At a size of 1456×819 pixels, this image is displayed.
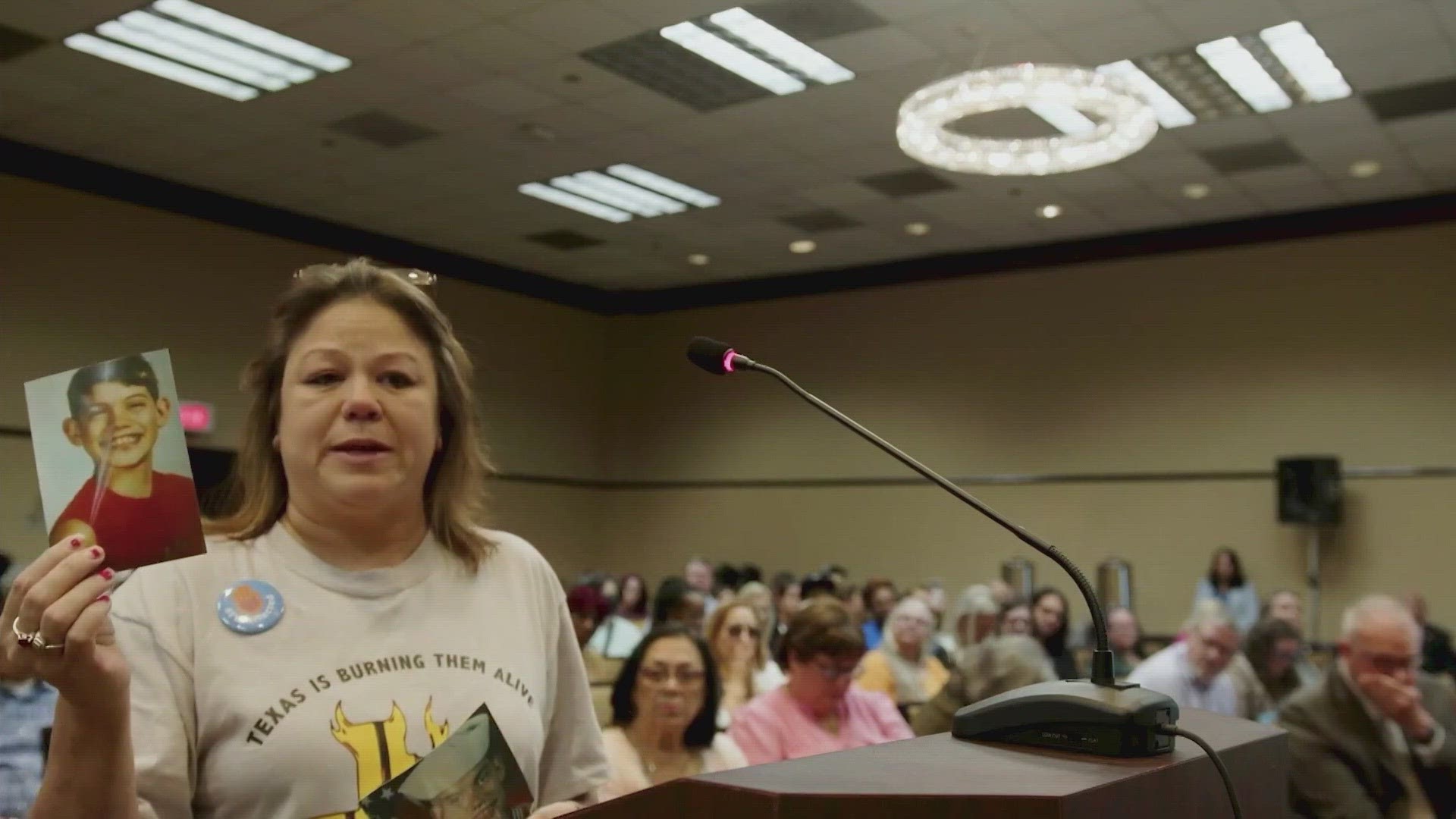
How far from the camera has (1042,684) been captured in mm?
1235

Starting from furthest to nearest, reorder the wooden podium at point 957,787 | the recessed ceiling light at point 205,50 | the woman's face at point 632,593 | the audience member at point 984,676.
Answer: the woman's face at point 632,593 < the recessed ceiling light at point 205,50 < the audience member at point 984,676 < the wooden podium at point 957,787

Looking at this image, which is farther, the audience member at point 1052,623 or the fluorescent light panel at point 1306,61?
the audience member at point 1052,623

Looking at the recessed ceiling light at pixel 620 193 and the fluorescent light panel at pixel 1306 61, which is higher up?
the recessed ceiling light at pixel 620 193

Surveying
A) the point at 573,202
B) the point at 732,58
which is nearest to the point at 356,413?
the point at 732,58

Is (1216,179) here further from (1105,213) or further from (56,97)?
(56,97)

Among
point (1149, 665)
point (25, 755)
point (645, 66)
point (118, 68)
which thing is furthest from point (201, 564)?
point (118, 68)

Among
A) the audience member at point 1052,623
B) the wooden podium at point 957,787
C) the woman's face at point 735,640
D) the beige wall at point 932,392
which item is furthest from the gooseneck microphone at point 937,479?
the beige wall at point 932,392

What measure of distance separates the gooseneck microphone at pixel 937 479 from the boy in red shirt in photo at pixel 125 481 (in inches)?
24.2

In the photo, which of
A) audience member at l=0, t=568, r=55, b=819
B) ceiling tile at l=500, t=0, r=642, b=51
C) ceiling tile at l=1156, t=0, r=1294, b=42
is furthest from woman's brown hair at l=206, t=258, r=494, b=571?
ceiling tile at l=1156, t=0, r=1294, b=42

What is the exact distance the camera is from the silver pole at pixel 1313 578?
10.2 meters

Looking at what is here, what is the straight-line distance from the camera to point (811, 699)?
13.2 ft

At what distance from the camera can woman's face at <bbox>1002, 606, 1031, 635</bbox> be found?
7578mm

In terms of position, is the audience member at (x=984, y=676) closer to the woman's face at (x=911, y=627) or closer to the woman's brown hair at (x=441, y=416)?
the woman's face at (x=911, y=627)

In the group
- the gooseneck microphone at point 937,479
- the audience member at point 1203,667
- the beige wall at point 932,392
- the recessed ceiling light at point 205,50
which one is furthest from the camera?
the beige wall at point 932,392
